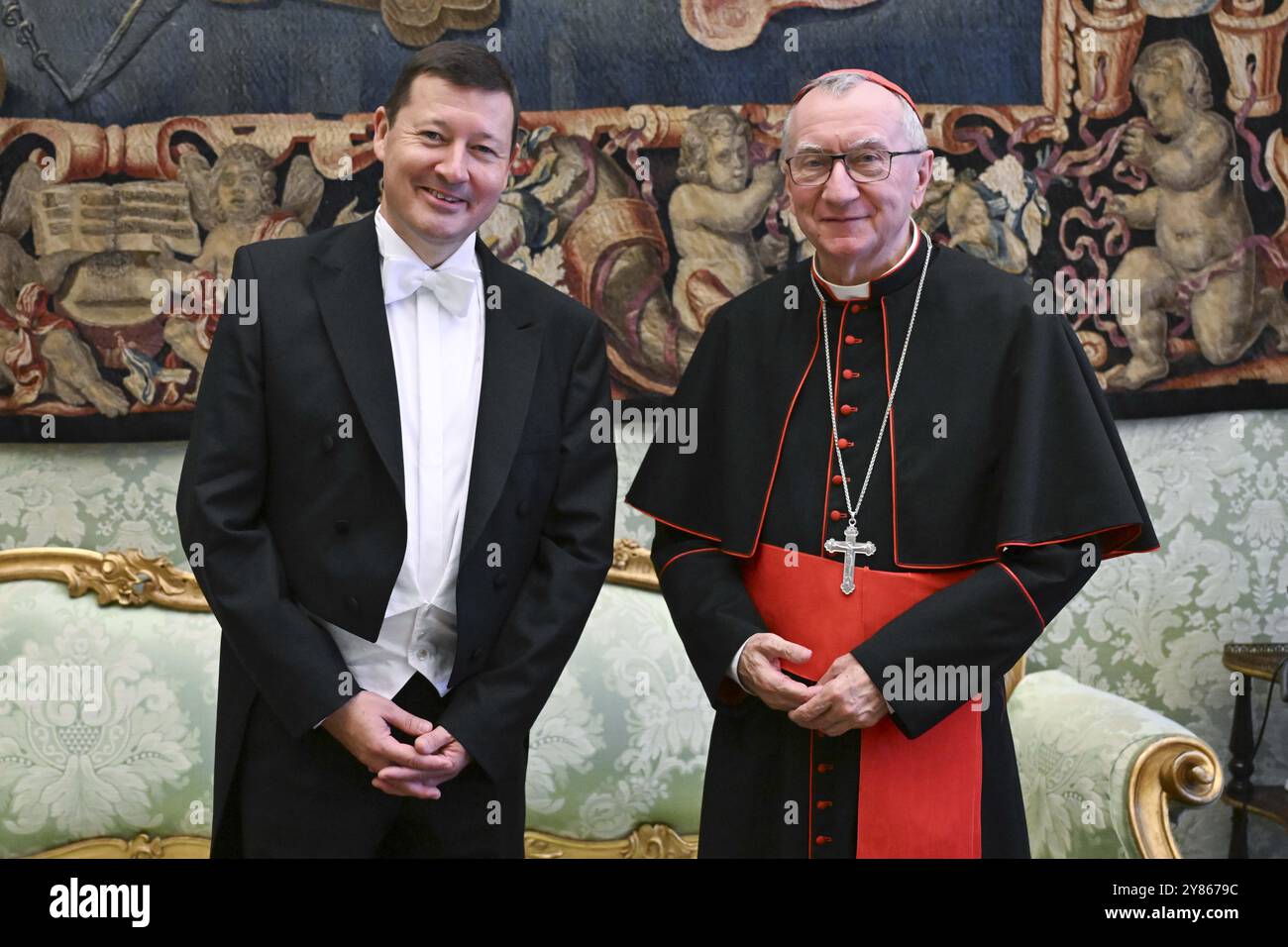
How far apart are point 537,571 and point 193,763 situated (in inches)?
63.5

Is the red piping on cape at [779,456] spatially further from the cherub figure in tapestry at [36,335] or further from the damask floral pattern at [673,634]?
the cherub figure in tapestry at [36,335]

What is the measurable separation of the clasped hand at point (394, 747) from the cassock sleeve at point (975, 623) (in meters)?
0.70

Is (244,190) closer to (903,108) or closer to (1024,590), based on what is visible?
(903,108)

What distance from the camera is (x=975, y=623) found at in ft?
7.31

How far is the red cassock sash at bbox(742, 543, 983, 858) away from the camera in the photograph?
2309 millimetres

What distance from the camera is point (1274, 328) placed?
3.77m

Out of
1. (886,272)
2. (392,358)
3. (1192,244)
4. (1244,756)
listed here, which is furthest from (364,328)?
(1244,756)

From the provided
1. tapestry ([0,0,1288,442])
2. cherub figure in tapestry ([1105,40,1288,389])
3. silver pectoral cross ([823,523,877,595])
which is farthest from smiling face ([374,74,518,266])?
cherub figure in tapestry ([1105,40,1288,389])

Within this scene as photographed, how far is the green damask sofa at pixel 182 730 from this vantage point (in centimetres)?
344

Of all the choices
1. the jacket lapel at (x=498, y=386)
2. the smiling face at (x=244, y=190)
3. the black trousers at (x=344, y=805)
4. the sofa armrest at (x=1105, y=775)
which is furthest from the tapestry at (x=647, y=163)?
the black trousers at (x=344, y=805)

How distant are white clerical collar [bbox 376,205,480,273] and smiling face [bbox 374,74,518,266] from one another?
0.05 m

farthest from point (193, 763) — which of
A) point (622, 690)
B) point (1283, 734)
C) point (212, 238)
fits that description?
point (1283, 734)

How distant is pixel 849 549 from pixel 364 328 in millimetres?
915

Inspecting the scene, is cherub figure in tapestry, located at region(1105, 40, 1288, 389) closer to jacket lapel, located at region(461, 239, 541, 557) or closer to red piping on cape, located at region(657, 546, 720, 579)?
red piping on cape, located at region(657, 546, 720, 579)
